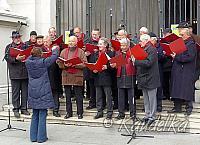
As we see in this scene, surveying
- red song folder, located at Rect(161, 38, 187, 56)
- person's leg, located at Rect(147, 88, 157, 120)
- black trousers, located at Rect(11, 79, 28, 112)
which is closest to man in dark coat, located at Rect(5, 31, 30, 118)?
black trousers, located at Rect(11, 79, 28, 112)

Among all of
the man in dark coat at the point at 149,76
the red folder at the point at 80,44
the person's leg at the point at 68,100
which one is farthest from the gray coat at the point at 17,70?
the man in dark coat at the point at 149,76

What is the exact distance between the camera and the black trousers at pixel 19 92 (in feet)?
33.1

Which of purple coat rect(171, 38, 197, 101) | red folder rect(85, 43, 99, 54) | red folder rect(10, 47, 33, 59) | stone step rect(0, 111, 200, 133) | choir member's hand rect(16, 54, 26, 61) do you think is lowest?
stone step rect(0, 111, 200, 133)

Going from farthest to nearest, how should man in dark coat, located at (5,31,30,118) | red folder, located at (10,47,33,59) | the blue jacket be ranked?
man in dark coat, located at (5,31,30,118)
red folder, located at (10,47,33,59)
the blue jacket

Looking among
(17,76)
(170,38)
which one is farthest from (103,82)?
(17,76)

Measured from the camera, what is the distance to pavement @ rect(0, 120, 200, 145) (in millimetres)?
7777

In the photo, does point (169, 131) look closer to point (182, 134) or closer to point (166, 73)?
point (182, 134)

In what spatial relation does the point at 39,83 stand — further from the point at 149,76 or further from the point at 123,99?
the point at 149,76

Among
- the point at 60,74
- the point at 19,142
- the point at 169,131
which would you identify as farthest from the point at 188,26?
the point at 19,142

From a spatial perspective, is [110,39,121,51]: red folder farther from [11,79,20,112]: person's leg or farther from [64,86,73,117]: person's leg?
[11,79,20,112]: person's leg

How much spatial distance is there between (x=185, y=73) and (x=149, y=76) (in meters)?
0.88

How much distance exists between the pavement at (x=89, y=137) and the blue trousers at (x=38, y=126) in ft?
0.44

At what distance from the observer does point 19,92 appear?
10.2 metres

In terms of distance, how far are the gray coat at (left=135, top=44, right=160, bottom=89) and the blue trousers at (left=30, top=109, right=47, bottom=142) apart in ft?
6.96
